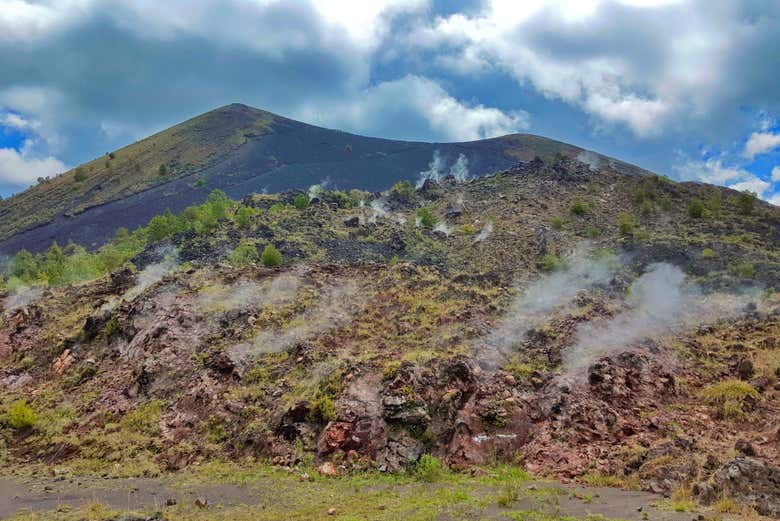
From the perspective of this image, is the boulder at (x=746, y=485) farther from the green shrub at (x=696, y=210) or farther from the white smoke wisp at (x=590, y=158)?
the white smoke wisp at (x=590, y=158)

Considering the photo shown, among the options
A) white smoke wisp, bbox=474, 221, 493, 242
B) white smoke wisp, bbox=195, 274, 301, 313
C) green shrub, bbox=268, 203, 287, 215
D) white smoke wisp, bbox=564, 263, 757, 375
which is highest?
green shrub, bbox=268, 203, 287, 215

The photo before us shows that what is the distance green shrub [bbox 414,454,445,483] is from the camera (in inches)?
771

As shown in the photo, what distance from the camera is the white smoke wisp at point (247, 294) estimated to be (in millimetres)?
33000

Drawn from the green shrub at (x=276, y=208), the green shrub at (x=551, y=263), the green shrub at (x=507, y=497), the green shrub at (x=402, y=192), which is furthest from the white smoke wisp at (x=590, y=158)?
the green shrub at (x=507, y=497)

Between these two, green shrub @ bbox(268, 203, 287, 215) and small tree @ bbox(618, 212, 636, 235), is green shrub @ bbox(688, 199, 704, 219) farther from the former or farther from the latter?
green shrub @ bbox(268, 203, 287, 215)

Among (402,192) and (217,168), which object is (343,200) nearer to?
(402,192)

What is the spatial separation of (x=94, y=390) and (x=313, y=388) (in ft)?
38.2

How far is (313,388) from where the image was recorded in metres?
24.8

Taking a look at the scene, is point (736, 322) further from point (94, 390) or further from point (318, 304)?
point (94, 390)

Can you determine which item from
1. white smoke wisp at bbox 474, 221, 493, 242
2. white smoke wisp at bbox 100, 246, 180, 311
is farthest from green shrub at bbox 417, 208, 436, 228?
white smoke wisp at bbox 100, 246, 180, 311

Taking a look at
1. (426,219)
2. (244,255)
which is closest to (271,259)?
(244,255)

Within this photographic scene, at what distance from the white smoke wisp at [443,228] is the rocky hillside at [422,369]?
13251mm

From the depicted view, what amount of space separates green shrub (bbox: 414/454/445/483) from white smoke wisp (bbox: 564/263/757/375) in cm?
766

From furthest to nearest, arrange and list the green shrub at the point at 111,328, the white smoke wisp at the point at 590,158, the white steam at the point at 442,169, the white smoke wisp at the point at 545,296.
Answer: the white steam at the point at 442,169
the white smoke wisp at the point at 590,158
the green shrub at the point at 111,328
the white smoke wisp at the point at 545,296
